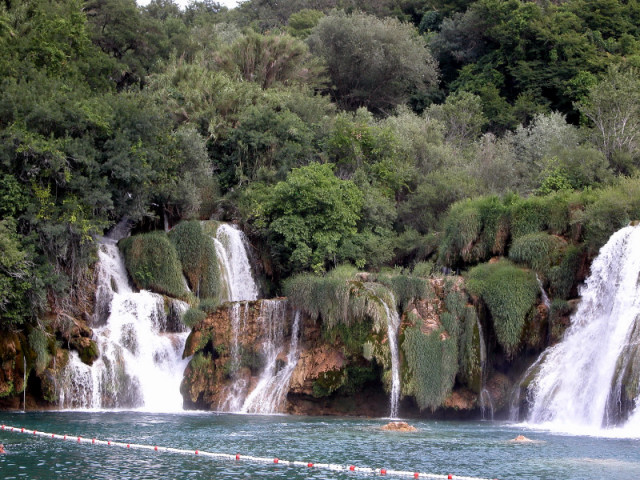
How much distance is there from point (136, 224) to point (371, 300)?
46.5 ft

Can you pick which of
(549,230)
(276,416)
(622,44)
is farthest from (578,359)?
(622,44)

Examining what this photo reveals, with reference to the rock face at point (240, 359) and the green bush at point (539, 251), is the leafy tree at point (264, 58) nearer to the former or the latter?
the rock face at point (240, 359)

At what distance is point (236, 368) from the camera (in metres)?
33.9

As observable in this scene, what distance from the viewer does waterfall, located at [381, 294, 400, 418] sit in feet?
105

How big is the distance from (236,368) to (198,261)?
6174 millimetres

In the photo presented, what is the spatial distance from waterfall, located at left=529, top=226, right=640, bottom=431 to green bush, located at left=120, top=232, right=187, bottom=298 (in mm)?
15583

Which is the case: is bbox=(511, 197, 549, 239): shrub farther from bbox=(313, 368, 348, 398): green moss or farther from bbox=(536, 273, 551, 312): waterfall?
bbox=(313, 368, 348, 398): green moss

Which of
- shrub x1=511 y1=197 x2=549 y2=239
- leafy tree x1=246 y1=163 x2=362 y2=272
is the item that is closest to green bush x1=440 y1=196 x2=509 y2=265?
shrub x1=511 y1=197 x2=549 y2=239

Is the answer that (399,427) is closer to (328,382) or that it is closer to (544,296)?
(328,382)

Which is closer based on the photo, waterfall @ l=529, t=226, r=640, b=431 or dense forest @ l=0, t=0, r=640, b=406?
waterfall @ l=529, t=226, r=640, b=431

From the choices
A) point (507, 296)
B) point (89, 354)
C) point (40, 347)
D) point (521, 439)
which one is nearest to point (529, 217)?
point (507, 296)

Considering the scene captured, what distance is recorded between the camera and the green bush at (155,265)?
36.9 metres

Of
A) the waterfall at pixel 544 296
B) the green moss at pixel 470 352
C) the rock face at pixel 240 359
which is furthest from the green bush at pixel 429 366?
the waterfall at pixel 544 296

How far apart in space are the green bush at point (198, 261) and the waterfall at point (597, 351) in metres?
14.6
